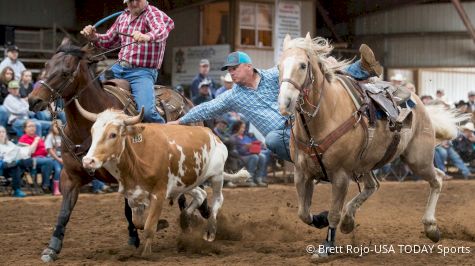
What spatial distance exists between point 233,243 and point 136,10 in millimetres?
2391

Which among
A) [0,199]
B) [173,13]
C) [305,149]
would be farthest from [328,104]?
[173,13]

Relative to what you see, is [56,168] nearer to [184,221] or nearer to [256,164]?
[256,164]

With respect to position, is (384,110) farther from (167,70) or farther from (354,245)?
(167,70)

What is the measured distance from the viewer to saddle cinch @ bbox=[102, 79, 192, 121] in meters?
7.85

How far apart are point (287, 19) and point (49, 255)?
1730 cm

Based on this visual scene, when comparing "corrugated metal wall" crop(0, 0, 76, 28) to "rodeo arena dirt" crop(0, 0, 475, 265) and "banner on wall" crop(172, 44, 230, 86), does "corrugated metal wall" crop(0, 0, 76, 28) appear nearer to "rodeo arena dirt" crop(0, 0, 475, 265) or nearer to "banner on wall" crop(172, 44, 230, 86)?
"banner on wall" crop(172, 44, 230, 86)

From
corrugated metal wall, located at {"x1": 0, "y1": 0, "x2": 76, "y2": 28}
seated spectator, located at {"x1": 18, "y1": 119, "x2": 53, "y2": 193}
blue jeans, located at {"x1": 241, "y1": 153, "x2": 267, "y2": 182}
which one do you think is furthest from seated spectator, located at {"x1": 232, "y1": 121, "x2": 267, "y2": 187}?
corrugated metal wall, located at {"x1": 0, "y1": 0, "x2": 76, "y2": 28}

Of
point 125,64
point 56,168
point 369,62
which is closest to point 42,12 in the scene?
point 56,168

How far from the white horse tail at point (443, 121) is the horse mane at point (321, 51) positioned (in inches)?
75.3

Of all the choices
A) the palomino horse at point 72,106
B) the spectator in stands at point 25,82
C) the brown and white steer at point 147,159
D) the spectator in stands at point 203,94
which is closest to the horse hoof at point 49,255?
the palomino horse at point 72,106

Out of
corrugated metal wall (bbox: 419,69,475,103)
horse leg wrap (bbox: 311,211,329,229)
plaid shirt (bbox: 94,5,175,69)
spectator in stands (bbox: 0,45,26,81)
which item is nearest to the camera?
horse leg wrap (bbox: 311,211,329,229)

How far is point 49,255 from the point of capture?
704cm

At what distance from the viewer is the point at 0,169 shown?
12.7 m

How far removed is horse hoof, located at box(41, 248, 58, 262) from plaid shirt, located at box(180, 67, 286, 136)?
Result: 1.89m
